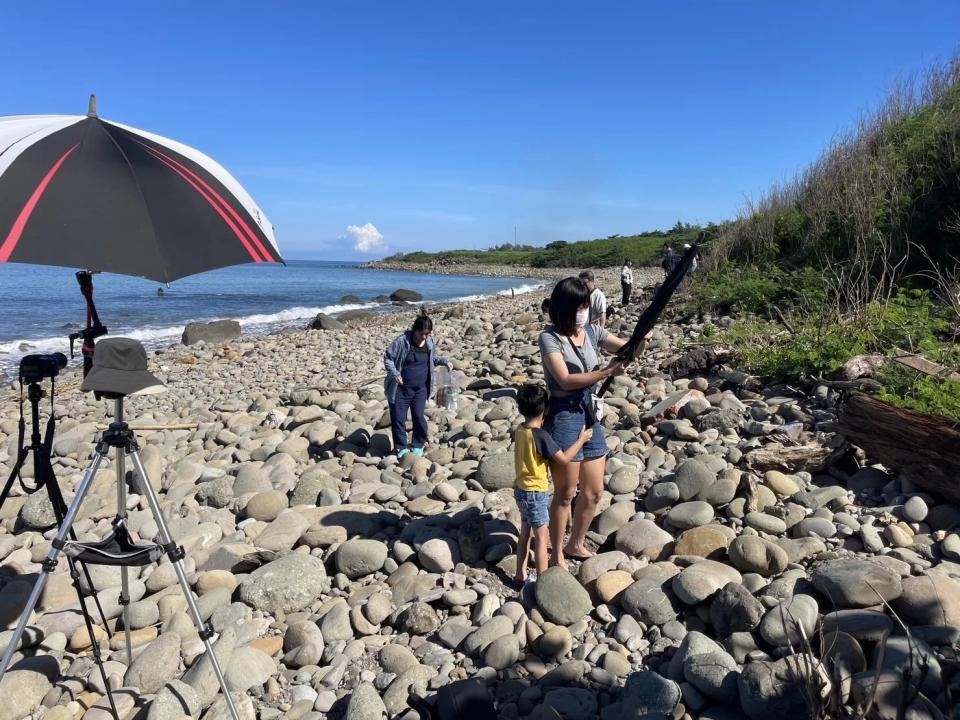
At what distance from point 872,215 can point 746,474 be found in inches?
332

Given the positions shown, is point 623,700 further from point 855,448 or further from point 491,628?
point 855,448

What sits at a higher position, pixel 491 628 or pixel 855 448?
pixel 855 448

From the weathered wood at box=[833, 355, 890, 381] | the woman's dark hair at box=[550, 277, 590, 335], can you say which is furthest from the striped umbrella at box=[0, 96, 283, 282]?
the weathered wood at box=[833, 355, 890, 381]

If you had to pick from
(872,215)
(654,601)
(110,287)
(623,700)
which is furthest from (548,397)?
(110,287)

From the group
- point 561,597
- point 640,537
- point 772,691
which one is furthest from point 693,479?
point 772,691

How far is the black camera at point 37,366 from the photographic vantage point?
2664mm

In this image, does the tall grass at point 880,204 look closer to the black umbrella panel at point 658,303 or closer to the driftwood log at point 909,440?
the driftwood log at point 909,440

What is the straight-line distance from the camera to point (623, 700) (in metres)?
2.75

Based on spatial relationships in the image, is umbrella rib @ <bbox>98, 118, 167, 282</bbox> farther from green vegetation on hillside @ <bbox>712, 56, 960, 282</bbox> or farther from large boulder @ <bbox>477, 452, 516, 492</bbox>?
green vegetation on hillside @ <bbox>712, 56, 960, 282</bbox>

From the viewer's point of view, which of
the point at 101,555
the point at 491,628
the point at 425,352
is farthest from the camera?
the point at 425,352

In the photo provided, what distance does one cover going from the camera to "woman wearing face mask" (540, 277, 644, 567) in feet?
11.5

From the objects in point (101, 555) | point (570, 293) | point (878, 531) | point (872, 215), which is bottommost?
point (878, 531)

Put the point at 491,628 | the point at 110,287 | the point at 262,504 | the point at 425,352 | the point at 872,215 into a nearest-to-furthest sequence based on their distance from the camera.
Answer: the point at 491,628, the point at 262,504, the point at 425,352, the point at 872,215, the point at 110,287

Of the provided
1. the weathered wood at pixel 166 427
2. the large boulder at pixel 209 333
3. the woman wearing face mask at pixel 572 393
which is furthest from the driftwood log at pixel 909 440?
the large boulder at pixel 209 333
